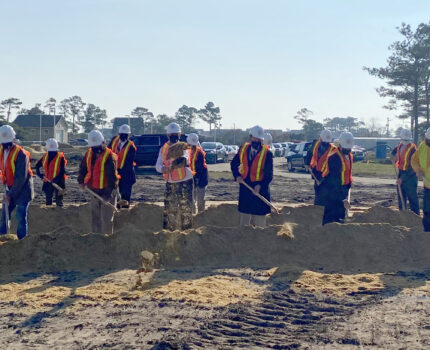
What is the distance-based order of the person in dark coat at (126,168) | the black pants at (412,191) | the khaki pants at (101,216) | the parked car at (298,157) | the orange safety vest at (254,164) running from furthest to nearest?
the parked car at (298,157) → the black pants at (412,191) → the person in dark coat at (126,168) → the orange safety vest at (254,164) → the khaki pants at (101,216)

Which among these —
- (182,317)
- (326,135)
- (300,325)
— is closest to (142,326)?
(182,317)

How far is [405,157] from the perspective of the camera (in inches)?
460

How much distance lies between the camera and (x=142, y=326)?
5.62 metres

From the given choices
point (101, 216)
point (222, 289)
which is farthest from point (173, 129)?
point (222, 289)

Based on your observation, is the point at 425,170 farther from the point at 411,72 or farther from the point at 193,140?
the point at 411,72

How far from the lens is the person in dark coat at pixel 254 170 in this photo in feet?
29.7

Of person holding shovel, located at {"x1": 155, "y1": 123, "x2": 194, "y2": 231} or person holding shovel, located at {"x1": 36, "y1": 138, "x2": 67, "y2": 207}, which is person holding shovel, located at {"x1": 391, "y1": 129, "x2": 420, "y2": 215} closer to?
person holding shovel, located at {"x1": 155, "y1": 123, "x2": 194, "y2": 231}

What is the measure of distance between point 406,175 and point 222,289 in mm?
5966

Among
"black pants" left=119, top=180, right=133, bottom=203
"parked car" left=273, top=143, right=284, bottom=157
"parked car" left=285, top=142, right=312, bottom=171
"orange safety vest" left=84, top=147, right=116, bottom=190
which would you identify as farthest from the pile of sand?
"parked car" left=273, top=143, right=284, bottom=157

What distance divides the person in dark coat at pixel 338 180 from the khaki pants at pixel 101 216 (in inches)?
126

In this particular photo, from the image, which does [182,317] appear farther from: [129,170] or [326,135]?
[326,135]

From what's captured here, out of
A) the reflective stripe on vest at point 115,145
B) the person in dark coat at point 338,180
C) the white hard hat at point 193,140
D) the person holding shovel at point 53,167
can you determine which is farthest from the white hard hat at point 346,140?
the person holding shovel at point 53,167

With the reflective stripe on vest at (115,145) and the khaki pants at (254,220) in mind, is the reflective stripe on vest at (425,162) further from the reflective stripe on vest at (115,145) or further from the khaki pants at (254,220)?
the reflective stripe on vest at (115,145)

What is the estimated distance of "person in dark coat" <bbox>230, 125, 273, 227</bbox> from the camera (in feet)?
29.7
